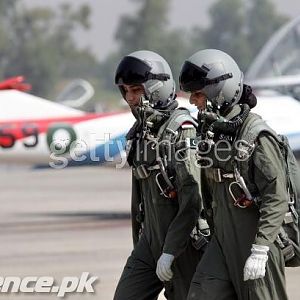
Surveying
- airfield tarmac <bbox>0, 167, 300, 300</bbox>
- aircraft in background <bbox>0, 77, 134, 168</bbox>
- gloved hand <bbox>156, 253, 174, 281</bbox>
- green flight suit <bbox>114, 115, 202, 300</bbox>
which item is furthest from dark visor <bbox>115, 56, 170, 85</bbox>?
aircraft in background <bbox>0, 77, 134, 168</bbox>

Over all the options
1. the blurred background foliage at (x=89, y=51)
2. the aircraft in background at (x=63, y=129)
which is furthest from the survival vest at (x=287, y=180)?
the blurred background foliage at (x=89, y=51)

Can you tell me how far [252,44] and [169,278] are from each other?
116888 millimetres

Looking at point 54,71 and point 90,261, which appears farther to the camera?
point 54,71

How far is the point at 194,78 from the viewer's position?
235 inches

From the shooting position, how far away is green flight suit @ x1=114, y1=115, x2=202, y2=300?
6.06 metres

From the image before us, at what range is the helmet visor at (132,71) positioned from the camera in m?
6.38

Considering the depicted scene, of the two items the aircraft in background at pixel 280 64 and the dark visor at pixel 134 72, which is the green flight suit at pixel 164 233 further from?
the aircraft in background at pixel 280 64

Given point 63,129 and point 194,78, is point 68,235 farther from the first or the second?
point 194,78

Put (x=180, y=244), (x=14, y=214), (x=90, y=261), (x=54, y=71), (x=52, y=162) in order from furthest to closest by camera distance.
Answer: (x=54, y=71), (x=14, y=214), (x=52, y=162), (x=90, y=261), (x=180, y=244)

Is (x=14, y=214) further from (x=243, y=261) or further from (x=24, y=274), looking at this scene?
(x=243, y=261)

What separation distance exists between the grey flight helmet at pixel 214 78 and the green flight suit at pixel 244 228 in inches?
4.2

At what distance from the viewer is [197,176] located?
6.09 m

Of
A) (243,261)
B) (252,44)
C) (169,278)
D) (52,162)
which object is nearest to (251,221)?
(243,261)

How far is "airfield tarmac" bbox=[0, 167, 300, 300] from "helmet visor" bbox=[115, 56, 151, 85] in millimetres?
2996
